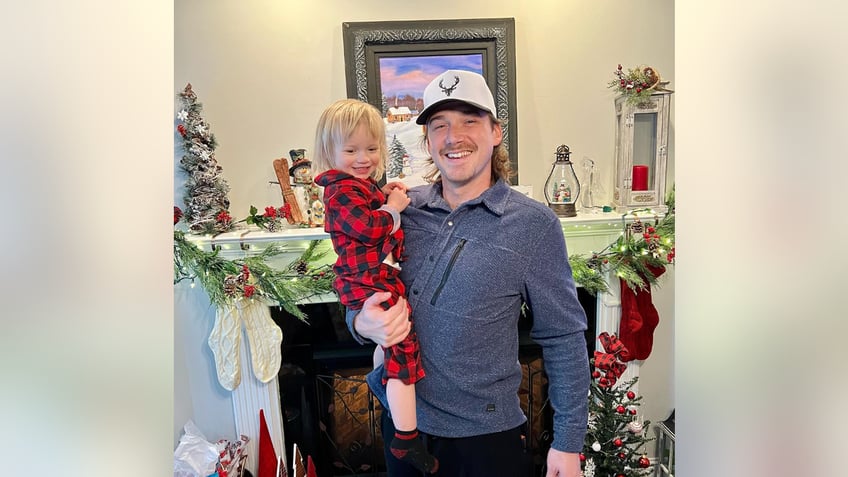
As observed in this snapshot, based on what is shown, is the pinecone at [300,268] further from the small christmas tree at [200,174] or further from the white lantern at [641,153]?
the white lantern at [641,153]

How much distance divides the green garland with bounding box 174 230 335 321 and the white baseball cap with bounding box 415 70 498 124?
970mm

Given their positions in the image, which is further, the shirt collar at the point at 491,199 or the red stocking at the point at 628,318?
the red stocking at the point at 628,318

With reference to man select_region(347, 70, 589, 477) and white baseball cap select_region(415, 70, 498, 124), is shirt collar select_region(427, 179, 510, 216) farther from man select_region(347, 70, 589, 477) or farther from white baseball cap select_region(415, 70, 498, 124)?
white baseball cap select_region(415, 70, 498, 124)

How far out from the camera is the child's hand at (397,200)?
37.1 inches

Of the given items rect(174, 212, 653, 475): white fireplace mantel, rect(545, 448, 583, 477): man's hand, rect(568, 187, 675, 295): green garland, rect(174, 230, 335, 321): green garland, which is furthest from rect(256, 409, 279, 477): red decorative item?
rect(568, 187, 675, 295): green garland

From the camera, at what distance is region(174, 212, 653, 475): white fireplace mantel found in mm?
1737

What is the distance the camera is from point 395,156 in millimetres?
1801

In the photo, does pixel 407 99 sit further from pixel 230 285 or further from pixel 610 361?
pixel 610 361

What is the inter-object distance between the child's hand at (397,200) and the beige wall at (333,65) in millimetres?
978

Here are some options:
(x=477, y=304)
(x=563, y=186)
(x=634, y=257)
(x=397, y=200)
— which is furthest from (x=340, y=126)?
(x=634, y=257)

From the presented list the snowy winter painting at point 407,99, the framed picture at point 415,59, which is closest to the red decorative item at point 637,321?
the framed picture at point 415,59

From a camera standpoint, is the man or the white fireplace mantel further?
the white fireplace mantel
